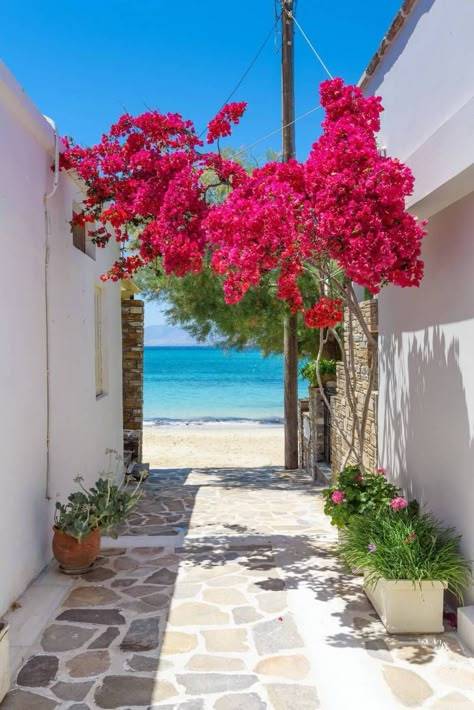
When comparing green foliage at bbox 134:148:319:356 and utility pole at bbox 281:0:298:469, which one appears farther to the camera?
green foliage at bbox 134:148:319:356

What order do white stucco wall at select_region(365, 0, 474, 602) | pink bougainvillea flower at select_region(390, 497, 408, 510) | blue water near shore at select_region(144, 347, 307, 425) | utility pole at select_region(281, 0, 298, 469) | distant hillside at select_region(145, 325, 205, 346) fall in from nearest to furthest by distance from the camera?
white stucco wall at select_region(365, 0, 474, 602) < pink bougainvillea flower at select_region(390, 497, 408, 510) < utility pole at select_region(281, 0, 298, 469) < blue water near shore at select_region(144, 347, 307, 425) < distant hillside at select_region(145, 325, 205, 346)

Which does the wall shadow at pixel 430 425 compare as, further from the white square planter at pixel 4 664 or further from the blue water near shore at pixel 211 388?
the blue water near shore at pixel 211 388

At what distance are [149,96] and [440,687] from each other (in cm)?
618

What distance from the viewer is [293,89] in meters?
11.6

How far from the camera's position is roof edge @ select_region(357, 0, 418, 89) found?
5258 mm

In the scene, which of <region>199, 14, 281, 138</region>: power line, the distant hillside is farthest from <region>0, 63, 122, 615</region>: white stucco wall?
the distant hillside

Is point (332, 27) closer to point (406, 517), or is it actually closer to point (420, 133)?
point (420, 133)

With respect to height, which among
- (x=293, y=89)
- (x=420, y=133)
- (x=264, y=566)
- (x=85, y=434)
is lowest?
(x=264, y=566)

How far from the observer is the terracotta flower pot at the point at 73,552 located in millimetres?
5176

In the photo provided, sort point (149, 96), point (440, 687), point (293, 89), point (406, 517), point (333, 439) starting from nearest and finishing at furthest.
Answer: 1. point (440, 687)
2. point (406, 517)
3. point (149, 96)
4. point (333, 439)
5. point (293, 89)

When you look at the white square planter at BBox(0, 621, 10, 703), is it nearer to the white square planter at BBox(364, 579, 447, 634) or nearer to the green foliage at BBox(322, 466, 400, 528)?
the white square planter at BBox(364, 579, 447, 634)

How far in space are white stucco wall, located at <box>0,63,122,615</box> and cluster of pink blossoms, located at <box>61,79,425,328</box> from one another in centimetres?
66

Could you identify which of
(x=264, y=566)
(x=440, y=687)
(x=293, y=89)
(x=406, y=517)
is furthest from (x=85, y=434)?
(x=293, y=89)

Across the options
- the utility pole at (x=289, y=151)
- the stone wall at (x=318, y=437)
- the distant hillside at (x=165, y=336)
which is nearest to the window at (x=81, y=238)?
the stone wall at (x=318, y=437)
